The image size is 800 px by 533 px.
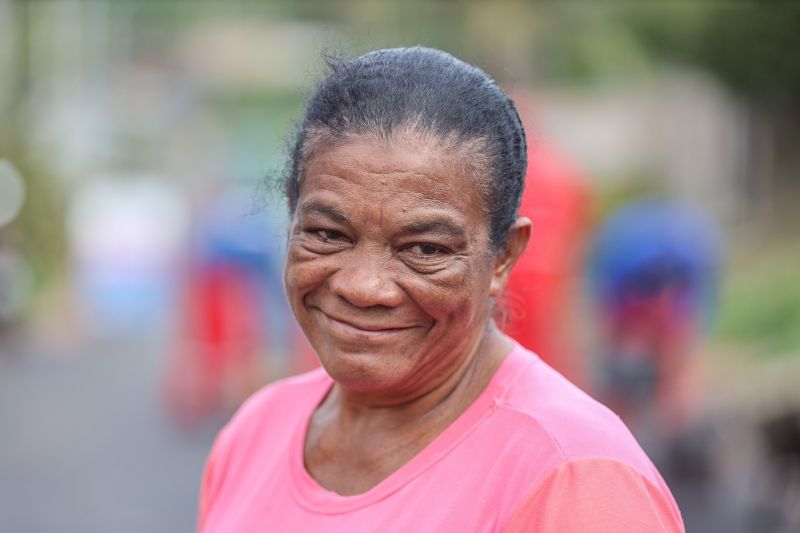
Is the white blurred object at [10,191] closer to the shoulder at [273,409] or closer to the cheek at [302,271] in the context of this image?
the shoulder at [273,409]

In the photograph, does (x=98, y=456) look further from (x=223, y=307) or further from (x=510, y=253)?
(x=510, y=253)

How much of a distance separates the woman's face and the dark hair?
34mm

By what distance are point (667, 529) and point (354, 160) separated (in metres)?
0.74

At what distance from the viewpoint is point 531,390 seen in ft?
6.01

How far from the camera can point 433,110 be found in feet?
5.79

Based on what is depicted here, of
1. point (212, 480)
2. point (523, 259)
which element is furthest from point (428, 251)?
point (212, 480)

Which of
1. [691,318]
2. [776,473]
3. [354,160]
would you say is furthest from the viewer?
[691,318]

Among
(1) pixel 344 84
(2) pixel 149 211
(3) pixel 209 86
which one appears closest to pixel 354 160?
(1) pixel 344 84

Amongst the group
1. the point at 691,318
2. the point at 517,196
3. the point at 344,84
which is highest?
the point at 344,84

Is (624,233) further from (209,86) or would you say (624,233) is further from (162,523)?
(209,86)

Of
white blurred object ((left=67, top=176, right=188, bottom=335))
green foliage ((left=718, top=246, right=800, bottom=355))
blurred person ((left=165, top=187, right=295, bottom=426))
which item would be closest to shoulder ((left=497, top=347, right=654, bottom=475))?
blurred person ((left=165, top=187, right=295, bottom=426))

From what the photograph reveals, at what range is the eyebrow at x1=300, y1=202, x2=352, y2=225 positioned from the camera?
1802 millimetres

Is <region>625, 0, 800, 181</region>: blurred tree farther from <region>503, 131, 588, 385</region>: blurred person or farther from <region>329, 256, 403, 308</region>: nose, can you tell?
<region>329, 256, 403, 308</region>: nose

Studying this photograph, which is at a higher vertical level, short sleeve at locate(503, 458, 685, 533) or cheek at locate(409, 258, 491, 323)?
cheek at locate(409, 258, 491, 323)
